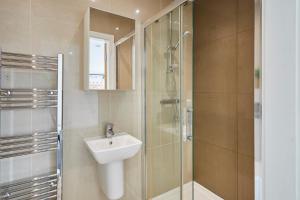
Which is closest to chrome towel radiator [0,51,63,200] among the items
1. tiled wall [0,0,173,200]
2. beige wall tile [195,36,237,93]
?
tiled wall [0,0,173,200]

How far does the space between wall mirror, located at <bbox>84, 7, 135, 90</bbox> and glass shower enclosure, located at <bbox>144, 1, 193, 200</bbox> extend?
0.89 feet

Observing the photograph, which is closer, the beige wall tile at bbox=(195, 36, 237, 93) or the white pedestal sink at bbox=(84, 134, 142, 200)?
the white pedestal sink at bbox=(84, 134, 142, 200)

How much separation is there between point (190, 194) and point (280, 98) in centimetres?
177

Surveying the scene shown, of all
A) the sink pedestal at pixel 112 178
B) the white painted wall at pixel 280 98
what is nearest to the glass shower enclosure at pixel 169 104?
the sink pedestal at pixel 112 178

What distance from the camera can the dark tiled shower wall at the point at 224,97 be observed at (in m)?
1.68

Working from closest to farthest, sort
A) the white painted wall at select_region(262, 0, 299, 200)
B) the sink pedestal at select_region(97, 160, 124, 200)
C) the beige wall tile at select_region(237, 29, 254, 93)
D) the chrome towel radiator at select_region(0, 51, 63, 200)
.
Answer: the white painted wall at select_region(262, 0, 299, 200) < the chrome towel radiator at select_region(0, 51, 63, 200) < the sink pedestal at select_region(97, 160, 124, 200) < the beige wall tile at select_region(237, 29, 254, 93)

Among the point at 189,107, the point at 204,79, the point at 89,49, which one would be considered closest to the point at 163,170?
the point at 189,107

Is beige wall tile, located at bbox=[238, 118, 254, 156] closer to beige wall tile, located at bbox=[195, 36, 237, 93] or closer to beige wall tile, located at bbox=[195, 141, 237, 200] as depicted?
beige wall tile, located at bbox=[195, 141, 237, 200]

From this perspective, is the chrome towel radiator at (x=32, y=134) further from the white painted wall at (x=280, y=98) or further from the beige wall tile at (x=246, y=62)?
the beige wall tile at (x=246, y=62)

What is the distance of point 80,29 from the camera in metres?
1.57

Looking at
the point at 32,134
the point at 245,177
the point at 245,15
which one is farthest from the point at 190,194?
the point at 245,15

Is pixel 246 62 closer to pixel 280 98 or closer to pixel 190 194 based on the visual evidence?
pixel 280 98

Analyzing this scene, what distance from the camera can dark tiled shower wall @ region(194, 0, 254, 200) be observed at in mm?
1683

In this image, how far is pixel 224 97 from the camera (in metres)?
1.92
